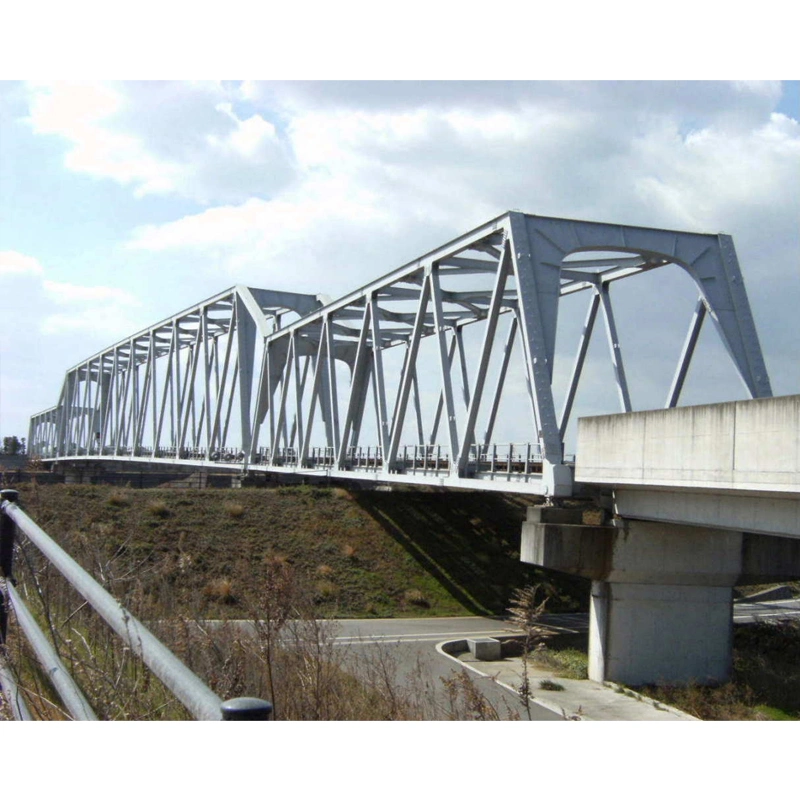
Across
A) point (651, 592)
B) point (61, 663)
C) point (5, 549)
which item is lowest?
point (651, 592)

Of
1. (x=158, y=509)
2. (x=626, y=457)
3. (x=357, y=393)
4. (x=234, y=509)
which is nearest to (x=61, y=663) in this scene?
(x=626, y=457)

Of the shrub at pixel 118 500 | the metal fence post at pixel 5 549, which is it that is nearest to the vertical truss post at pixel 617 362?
the shrub at pixel 118 500

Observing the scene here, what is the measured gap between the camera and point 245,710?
1.98 meters

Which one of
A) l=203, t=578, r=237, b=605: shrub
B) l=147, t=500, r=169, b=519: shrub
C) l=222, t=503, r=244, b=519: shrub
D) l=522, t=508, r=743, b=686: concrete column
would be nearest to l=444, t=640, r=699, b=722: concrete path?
l=522, t=508, r=743, b=686: concrete column

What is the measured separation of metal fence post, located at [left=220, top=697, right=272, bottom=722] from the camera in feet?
6.51

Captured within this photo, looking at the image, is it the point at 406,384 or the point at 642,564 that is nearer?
the point at 642,564

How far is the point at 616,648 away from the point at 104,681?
18.9 metres

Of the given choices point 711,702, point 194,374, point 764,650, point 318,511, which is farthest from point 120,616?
point 194,374

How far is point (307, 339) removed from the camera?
5203 cm

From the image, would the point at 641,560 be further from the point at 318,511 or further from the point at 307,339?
the point at 307,339

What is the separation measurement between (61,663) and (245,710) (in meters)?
2.40

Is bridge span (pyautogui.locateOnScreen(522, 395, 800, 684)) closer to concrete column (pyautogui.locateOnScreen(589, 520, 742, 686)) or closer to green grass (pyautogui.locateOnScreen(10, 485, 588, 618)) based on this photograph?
concrete column (pyautogui.locateOnScreen(589, 520, 742, 686))

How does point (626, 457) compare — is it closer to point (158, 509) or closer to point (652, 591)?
point (652, 591)

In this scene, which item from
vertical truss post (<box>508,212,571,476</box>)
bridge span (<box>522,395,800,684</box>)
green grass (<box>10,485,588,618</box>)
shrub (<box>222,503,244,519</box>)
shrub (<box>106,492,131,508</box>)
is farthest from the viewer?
shrub (<box>222,503,244,519</box>)
